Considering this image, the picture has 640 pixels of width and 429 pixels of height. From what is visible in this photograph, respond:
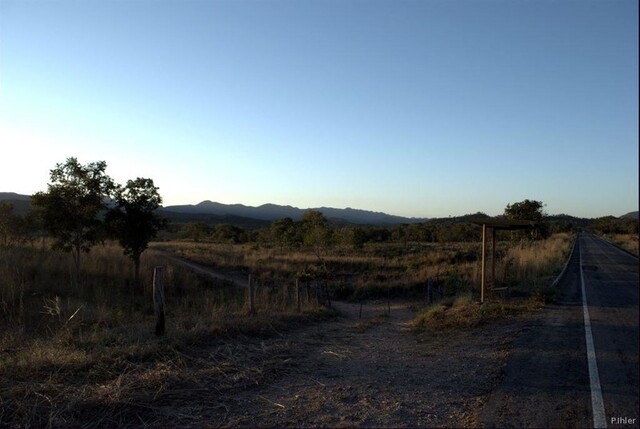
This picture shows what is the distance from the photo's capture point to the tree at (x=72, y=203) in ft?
57.1

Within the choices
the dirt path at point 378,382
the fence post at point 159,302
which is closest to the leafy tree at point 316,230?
the dirt path at point 378,382

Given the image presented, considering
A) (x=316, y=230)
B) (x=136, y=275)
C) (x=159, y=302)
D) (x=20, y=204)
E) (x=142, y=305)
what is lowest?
(x=142, y=305)

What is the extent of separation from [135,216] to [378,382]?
16953mm

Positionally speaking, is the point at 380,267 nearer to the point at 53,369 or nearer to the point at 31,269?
the point at 31,269

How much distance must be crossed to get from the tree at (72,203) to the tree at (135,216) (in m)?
2.26

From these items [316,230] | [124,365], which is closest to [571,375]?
[124,365]

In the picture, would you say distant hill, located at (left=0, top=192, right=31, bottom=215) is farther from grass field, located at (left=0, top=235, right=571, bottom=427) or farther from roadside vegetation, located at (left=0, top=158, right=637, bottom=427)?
grass field, located at (left=0, top=235, right=571, bottom=427)

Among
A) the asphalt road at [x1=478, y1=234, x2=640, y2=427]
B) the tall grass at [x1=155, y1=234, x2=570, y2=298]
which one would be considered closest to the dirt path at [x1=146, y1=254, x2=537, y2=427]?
the asphalt road at [x1=478, y1=234, x2=640, y2=427]

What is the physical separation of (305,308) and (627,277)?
15939mm

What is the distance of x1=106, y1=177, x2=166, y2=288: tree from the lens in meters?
21.0

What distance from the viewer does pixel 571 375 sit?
703 centimetres

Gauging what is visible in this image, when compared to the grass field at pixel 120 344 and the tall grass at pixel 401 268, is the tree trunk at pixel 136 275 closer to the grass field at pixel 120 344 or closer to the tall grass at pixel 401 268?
the grass field at pixel 120 344

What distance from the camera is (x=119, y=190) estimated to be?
20688 millimetres
